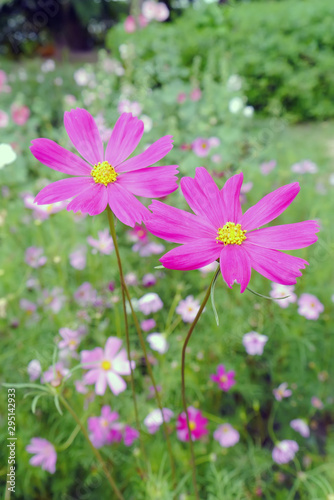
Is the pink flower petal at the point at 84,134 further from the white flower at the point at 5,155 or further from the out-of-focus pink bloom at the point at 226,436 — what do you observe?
the out-of-focus pink bloom at the point at 226,436

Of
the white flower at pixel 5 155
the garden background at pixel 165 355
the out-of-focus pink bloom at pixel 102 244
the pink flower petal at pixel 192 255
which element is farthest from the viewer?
the out-of-focus pink bloom at pixel 102 244

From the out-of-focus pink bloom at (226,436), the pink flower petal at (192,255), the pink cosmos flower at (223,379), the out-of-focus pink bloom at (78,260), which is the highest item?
the pink flower petal at (192,255)

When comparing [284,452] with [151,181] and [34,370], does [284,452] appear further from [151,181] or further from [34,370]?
[151,181]

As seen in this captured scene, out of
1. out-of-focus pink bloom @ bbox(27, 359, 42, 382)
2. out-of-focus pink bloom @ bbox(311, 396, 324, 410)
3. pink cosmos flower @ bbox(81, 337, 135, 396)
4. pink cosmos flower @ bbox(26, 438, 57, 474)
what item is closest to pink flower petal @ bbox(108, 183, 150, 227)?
pink cosmos flower @ bbox(81, 337, 135, 396)

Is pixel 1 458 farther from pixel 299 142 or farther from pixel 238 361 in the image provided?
pixel 299 142

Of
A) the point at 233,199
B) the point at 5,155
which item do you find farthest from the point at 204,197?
the point at 5,155

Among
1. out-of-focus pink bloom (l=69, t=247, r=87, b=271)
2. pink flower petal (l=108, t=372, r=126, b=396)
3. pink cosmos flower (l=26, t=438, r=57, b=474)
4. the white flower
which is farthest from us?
out-of-focus pink bloom (l=69, t=247, r=87, b=271)

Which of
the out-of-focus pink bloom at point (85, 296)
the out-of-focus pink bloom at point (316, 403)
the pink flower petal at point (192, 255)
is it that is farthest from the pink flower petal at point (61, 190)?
the out-of-focus pink bloom at point (316, 403)

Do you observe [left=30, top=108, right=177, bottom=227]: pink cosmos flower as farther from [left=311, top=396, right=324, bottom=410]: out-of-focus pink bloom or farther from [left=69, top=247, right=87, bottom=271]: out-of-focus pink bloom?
[left=311, top=396, right=324, bottom=410]: out-of-focus pink bloom
